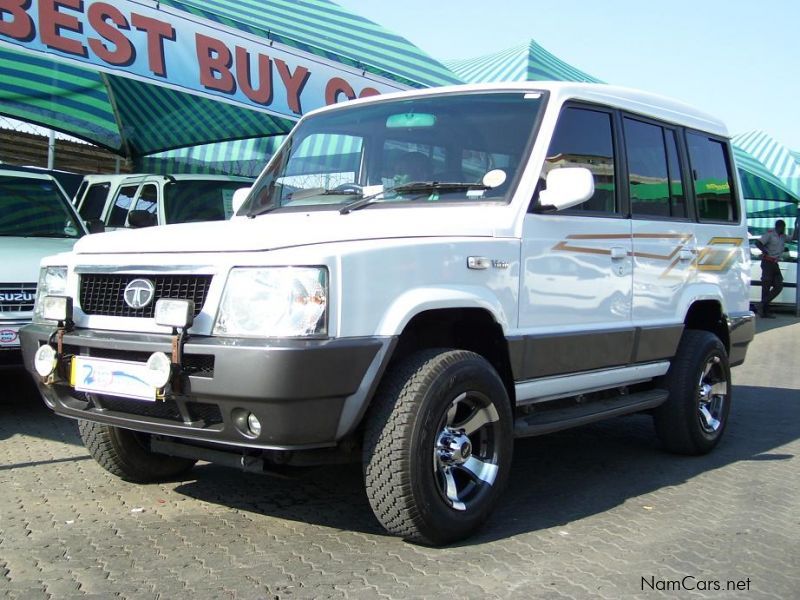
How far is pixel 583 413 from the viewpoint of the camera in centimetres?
439

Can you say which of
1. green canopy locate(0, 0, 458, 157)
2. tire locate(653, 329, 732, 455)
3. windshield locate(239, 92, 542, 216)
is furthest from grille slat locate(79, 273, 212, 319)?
green canopy locate(0, 0, 458, 157)

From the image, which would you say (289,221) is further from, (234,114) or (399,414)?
(234,114)

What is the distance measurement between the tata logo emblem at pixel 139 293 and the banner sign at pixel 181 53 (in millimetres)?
5142

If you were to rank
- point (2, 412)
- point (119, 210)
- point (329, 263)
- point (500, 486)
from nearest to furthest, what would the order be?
point (329, 263) → point (500, 486) → point (2, 412) → point (119, 210)

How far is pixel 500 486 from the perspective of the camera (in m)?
3.79

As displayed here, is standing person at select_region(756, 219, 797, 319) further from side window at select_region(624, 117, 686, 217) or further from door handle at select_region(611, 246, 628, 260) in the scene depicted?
door handle at select_region(611, 246, 628, 260)

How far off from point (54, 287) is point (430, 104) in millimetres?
2086

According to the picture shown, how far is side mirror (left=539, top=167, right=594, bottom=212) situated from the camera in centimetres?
389

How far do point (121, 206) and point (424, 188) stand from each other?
6.46 meters

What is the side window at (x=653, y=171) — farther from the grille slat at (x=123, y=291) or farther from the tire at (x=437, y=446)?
the grille slat at (x=123, y=291)

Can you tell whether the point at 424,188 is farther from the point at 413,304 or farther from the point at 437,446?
the point at 437,446

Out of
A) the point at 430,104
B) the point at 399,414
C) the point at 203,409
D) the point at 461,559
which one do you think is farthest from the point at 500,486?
the point at 430,104

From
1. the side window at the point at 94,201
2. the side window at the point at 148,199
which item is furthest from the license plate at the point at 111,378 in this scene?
the side window at the point at 94,201

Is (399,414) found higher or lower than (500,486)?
higher
